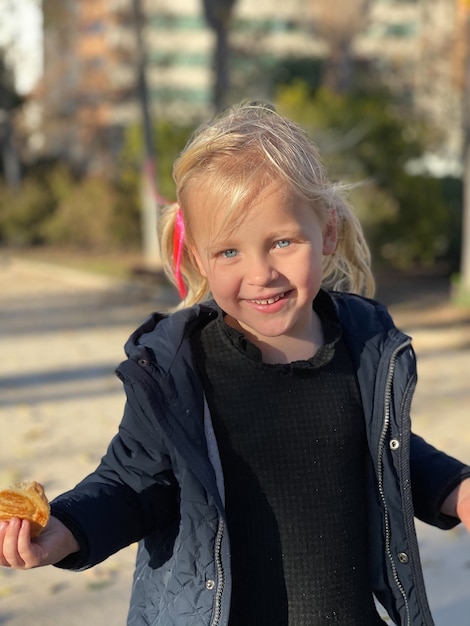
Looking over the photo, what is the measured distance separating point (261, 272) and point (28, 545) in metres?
0.63

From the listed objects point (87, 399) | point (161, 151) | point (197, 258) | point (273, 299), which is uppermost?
point (161, 151)

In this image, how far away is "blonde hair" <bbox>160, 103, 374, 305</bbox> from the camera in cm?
172

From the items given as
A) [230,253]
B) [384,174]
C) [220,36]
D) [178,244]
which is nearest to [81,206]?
[220,36]

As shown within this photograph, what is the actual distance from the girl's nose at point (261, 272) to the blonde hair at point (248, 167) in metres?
0.08

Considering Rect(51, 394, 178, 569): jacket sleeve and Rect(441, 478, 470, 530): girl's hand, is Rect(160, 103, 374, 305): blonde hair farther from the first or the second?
Rect(441, 478, 470, 530): girl's hand

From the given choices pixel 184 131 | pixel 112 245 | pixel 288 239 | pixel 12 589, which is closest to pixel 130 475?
pixel 288 239

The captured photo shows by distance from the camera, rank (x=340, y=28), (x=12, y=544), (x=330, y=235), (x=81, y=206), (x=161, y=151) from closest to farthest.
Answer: (x=12, y=544)
(x=330, y=235)
(x=161, y=151)
(x=81, y=206)
(x=340, y=28)

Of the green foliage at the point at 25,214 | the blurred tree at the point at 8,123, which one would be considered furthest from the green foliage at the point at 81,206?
the blurred tree at the point at 8,123

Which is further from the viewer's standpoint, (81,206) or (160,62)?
(160,62)

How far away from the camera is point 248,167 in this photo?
1.73 m

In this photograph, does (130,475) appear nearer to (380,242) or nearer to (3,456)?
(3,456)

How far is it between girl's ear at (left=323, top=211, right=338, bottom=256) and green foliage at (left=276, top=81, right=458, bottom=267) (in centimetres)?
918

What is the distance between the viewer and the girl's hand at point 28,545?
1.57 m

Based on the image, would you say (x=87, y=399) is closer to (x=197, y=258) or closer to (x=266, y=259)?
(x=197, y=258)
